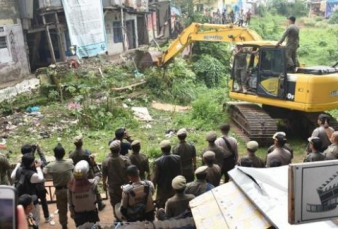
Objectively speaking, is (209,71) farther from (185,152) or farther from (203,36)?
(185,152)

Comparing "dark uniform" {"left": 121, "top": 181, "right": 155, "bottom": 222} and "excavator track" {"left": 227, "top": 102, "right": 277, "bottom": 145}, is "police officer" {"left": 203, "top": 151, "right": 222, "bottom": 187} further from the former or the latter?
"excavator track" {"left": 227, "top": 102, "right": 277, "bottom": 145}

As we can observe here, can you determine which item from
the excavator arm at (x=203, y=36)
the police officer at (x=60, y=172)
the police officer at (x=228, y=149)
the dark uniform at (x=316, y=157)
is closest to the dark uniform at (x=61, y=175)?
the police officer at (x=60, y=172)

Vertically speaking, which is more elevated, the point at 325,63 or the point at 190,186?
the point at 190,186

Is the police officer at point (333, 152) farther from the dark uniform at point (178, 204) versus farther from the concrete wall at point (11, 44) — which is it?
the concrete wall at point (11, 44)

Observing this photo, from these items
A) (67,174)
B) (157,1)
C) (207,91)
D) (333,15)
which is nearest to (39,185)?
(67,174)

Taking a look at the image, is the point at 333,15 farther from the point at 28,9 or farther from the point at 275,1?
the point at 28,9

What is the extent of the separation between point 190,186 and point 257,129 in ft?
18.9

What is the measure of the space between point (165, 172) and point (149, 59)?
38.8 ft

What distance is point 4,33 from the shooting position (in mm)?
18797

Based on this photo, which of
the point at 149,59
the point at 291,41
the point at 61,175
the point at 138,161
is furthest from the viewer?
the point at 149,59

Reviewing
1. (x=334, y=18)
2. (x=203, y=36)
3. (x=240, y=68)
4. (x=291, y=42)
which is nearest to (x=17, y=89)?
(x=203, y=36)

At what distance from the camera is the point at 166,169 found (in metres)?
6.47

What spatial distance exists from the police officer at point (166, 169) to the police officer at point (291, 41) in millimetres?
5464

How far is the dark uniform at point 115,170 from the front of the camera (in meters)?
6.45
